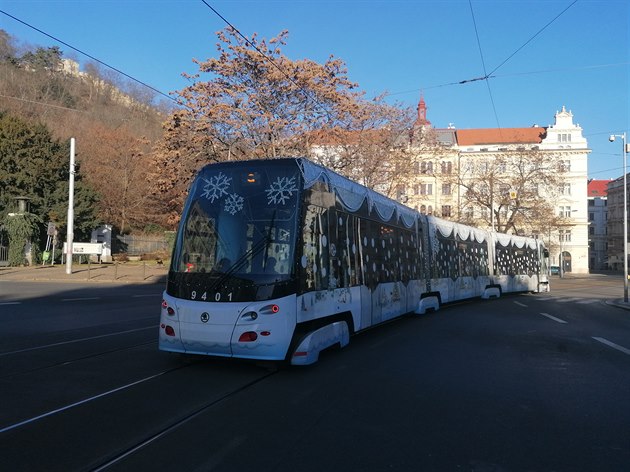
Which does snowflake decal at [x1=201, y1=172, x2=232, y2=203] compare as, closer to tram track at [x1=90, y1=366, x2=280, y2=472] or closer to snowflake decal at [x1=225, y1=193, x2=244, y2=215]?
snowflake decal at [x1=225, y1=193, x2=244, y2=215]

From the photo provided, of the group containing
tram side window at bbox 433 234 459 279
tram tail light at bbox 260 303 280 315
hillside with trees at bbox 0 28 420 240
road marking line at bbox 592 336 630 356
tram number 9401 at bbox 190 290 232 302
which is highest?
hillside with trees at bbox 0 28 420 240

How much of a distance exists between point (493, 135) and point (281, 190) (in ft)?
293

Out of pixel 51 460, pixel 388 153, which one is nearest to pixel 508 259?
pixel 388 153

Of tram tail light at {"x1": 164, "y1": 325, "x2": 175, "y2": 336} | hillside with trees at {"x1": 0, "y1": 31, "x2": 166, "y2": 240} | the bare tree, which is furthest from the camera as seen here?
the bare tree

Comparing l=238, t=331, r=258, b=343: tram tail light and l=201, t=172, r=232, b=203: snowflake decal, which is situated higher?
l=201, t=172, r=232, b=203: snowflake decal

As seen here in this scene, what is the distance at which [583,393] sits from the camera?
21.7 ft

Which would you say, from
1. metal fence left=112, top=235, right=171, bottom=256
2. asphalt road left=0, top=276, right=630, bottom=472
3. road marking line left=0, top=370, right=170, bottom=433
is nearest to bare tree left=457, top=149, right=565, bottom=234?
metal fence left=112, top=235, right=171, bottom=256

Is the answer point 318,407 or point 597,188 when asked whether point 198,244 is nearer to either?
point 318,407

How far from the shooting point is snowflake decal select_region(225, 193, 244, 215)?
7.39 metres

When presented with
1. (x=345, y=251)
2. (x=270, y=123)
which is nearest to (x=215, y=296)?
(x=345, y=251)

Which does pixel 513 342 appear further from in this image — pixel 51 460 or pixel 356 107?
pixel 356 107

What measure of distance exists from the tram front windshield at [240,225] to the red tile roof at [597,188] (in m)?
136

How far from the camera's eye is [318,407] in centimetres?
564

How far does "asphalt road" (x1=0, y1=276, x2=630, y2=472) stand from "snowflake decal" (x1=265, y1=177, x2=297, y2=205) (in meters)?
2.51
